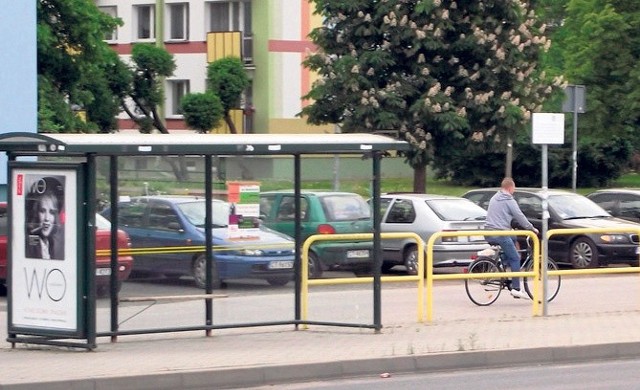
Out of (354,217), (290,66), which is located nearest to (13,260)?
(354,217)

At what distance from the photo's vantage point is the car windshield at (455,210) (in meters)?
24.2

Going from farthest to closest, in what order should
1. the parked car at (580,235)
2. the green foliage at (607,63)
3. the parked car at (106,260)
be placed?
the green foliage at (607,63), the parked car at (580,235), the parked car at (106,260)

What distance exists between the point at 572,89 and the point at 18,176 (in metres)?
19.8

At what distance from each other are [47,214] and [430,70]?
71.3ft

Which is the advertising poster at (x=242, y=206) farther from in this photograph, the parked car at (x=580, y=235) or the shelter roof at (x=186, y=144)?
the parked car at (x=580, y=235)

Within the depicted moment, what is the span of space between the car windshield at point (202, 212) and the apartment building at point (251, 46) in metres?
34.1

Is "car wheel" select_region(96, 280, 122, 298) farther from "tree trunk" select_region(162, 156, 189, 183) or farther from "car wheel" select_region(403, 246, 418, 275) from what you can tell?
"car wheel" select_region(403, 246, 418, 275)

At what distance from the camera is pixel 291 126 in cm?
5000

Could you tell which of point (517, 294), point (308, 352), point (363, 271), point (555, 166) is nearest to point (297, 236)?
point (363, 271)

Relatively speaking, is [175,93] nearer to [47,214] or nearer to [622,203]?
[622,203]

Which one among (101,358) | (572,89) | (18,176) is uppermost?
(572,89)

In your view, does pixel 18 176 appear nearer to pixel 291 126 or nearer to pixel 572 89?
pixel 572 89

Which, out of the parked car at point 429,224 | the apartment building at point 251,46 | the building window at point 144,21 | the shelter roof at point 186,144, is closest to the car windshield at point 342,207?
the shelter roof at point 186,144

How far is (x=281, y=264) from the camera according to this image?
1426cm
